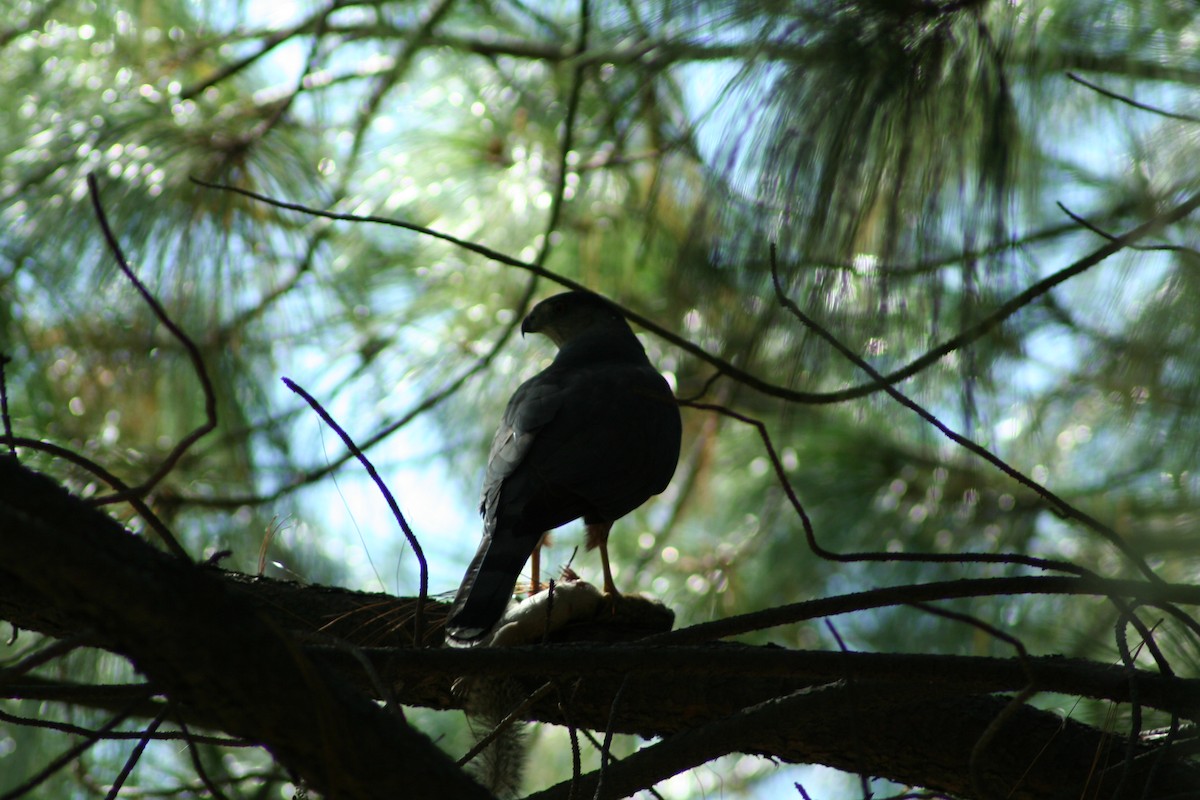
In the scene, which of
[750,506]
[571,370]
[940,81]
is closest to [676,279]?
[571,370]

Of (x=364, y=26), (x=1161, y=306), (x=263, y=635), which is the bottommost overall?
(x=263, y=635)

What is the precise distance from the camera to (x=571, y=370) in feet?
11.1

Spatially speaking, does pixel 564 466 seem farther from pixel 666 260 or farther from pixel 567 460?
pixel 666 260

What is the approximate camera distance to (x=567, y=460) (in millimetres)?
2885

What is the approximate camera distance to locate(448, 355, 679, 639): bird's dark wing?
262 cm

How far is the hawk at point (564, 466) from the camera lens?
248cm

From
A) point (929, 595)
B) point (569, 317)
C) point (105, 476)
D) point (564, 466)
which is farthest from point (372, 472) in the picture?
point (569, 317)

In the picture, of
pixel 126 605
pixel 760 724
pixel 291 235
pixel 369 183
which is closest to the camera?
pixel 126 605

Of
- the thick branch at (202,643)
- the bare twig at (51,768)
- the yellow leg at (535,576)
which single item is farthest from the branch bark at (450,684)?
the yellow leg at (535,576)

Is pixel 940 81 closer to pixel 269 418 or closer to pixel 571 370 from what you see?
pixel 571 370

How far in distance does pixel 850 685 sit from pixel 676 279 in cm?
140

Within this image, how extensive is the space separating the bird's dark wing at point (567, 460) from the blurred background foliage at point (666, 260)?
0.36 meters

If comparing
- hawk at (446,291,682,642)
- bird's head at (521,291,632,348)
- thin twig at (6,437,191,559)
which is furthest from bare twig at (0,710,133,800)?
bird's head at (521,291,632,348)

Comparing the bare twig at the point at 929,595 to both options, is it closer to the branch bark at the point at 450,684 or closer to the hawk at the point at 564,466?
the branch bark at the point at 450,684
